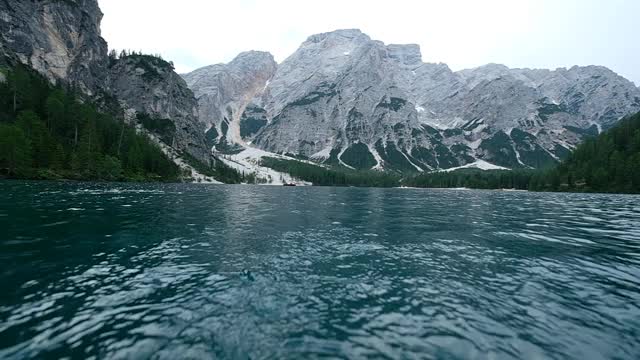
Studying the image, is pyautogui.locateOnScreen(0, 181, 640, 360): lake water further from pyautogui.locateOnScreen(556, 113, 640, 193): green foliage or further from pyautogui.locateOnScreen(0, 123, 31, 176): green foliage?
pyautogui.locateOnScreen(556, 113, 640, 193): green foliage

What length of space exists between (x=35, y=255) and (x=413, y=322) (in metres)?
25.9

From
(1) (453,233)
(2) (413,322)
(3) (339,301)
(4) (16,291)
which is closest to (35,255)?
(4) (16,291)

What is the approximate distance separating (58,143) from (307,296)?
476ft

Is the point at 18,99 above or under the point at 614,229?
above

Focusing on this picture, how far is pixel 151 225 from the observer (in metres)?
39.1

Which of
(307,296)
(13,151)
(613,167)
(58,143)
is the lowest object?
(307,296)

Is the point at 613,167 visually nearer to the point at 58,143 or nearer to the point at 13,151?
the point at 58,143

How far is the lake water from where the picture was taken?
12.4 m

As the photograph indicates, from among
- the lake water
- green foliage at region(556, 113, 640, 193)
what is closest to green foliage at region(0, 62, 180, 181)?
the lake water

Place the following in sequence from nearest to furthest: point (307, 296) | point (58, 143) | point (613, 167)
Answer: point (307, 296) → point (58, 143) → point (613, 167)

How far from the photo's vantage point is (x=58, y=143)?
123m

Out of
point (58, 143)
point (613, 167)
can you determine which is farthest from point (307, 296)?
point (613, 167)

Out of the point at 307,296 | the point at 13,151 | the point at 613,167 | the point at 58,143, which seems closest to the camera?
the point at 307,296

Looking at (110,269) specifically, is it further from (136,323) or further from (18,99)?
(18,99)
